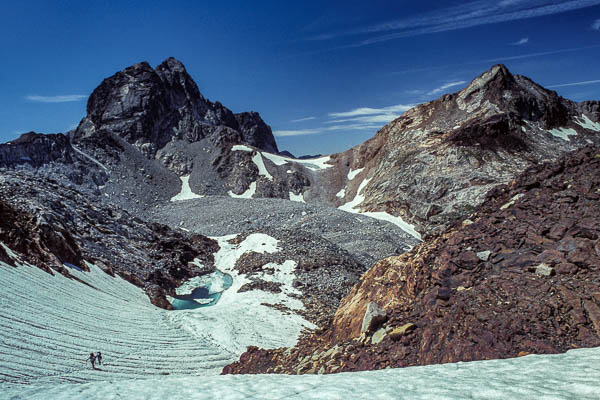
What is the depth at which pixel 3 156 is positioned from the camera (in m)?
52.6

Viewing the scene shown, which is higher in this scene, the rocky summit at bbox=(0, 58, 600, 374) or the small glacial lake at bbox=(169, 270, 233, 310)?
the rocky summit at bbox=(0, 58, 600, 374)

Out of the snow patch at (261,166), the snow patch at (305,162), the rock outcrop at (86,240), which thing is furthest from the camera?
the snow patch at (305,162)

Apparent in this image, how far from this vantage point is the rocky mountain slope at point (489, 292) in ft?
20.8

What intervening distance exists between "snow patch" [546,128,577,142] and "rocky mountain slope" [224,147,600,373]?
187 ft

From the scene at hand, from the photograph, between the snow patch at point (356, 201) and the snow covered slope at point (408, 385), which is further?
the snow patch at point (356, 201)

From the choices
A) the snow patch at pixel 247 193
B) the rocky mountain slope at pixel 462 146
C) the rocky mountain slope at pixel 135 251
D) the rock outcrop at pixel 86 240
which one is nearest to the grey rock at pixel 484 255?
the rocky mountain slope at pixel 135 251

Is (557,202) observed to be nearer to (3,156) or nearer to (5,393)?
(5,393)

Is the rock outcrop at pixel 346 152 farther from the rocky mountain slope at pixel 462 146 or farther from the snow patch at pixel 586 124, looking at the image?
the snow patch at pixel 586 124

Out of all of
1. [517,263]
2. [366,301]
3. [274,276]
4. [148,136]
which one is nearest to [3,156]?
[148,136]

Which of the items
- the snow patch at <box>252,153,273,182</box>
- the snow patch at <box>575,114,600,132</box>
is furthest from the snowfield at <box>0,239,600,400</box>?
the snow patch at <box>575,114,600,132</box>

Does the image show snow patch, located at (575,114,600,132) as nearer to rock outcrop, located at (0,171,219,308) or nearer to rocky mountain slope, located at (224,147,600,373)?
rock outcrop, located at (0,171,219,308)

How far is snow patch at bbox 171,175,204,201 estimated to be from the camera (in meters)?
65.9

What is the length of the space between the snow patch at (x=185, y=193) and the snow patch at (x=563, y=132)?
58.4 metres

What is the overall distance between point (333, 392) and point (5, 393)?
259 inches
